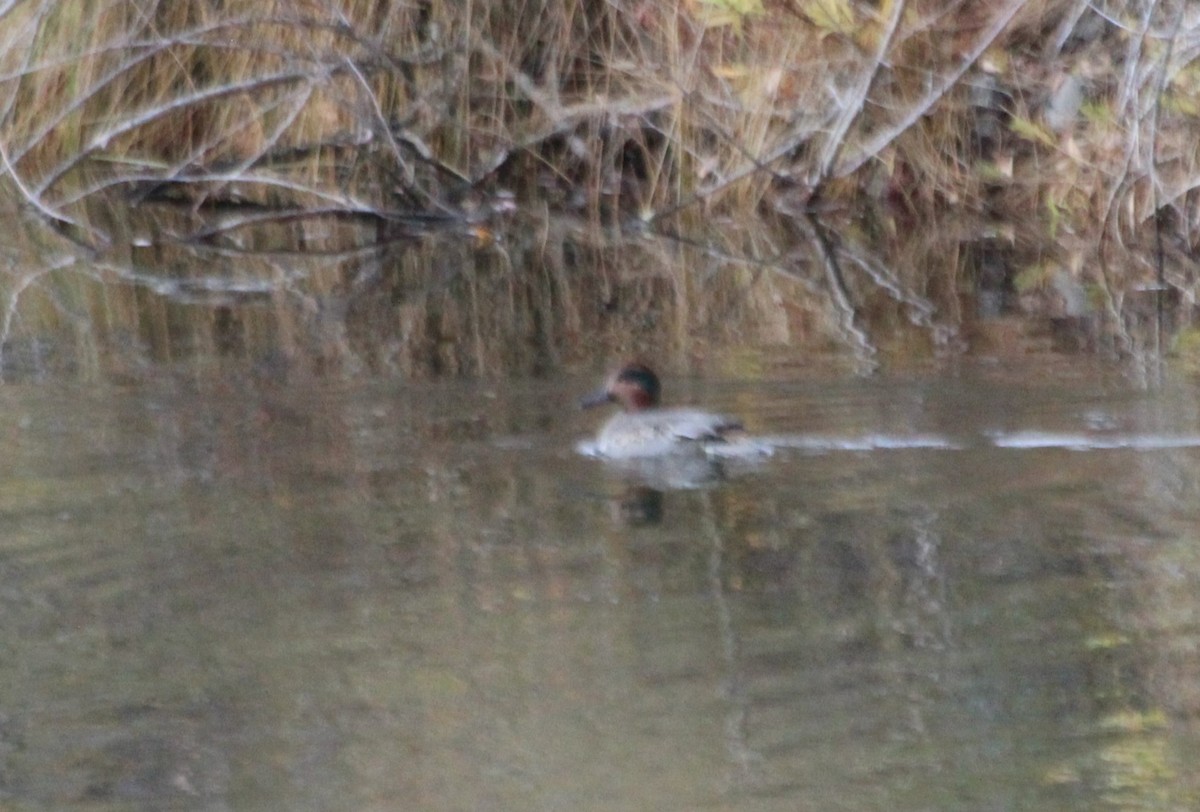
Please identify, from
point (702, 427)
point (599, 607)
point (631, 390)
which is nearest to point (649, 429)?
point (702, 427)

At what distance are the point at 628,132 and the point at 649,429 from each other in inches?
301

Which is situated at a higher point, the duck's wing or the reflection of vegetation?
the reflection of vegetation

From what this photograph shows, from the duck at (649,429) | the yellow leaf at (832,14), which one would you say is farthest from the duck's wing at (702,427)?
the yellow leaf at (832,14)

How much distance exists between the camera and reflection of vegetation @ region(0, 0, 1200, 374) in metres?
13.0

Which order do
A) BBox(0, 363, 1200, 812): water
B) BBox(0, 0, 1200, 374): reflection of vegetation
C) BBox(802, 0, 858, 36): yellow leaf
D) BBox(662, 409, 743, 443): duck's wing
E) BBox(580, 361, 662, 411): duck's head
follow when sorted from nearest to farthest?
BBox(0, 363, 1200, 812): water, BBox(662, 409, 743, 443): duck's wing, BBox(580, 361, 662, 411): duck's head, BBox(802, 0, 858, 36): yellow leaf, BBox(0, 0, 1200, 374): reflection of vegetation

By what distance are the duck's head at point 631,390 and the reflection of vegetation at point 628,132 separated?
11.5ft

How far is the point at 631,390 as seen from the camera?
8.67 meters

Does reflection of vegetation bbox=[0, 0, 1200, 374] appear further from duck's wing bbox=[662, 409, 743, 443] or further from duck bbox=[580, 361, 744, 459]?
duck's wing bbox=[662, 409, 743, 443]

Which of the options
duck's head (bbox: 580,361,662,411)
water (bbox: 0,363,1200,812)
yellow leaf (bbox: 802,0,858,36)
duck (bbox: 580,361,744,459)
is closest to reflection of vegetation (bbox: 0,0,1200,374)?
yellow leaf (bbox: 802,0,858,36)

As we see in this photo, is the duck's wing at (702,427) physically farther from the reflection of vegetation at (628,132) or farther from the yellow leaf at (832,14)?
the yellow leaf at (832,14)

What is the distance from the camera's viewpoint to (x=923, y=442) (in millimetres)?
7996

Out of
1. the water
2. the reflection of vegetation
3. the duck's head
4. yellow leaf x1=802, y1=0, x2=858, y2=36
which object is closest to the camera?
the water

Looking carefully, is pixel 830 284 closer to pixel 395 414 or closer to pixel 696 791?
pixel 395 414

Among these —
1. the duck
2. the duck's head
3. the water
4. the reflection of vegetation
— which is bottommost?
the water
